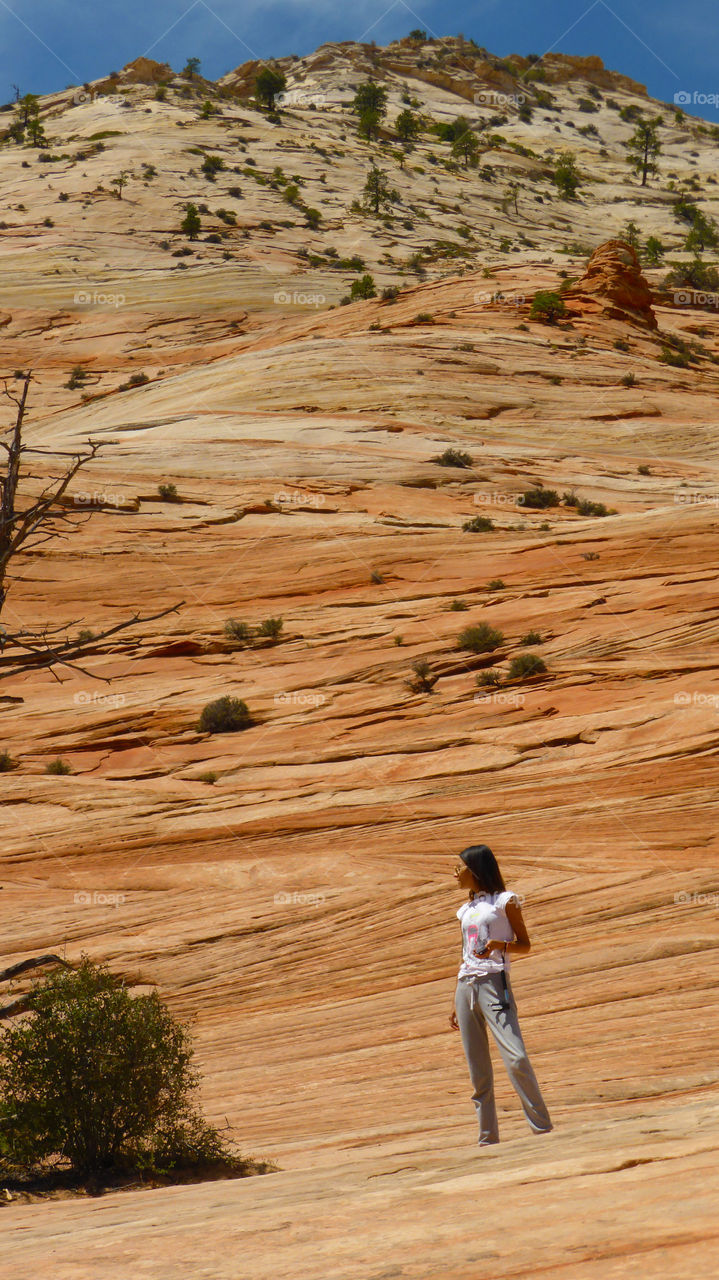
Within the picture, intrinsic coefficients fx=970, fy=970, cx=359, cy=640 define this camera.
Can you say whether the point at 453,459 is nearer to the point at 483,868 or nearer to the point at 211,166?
the point at 483,868

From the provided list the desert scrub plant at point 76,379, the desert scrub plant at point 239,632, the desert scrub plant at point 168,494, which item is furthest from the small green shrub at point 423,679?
the desert scrub plant at point 76,379

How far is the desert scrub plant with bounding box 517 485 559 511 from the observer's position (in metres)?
23.5

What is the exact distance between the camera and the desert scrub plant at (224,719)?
14.4m

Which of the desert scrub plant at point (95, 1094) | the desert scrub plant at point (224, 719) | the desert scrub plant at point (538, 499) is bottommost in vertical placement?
the desert scrub plant at point (95, 1094)

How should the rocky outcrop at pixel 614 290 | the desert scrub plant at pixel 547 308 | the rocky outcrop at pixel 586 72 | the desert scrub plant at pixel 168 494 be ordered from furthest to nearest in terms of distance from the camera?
the rocky outcrop at pixel 586 72 < the rocky outcrop at pixel 614 290 < the desert scrub plant at pixel 547 308 < the desert scrub plant at pixel 168 494

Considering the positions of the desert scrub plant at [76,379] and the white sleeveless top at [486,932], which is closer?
the white sleeveless top at [486,932]

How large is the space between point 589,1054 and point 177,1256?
4.95 m

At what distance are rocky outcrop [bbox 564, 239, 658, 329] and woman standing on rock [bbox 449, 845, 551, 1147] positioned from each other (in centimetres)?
3661

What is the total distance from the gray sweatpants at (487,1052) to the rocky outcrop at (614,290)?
36947 millimetres

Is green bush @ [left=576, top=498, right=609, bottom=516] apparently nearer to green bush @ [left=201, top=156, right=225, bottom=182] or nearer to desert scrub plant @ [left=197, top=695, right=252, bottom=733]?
desert scrub plant @ [left=197, top=695, right=252, bottom=733]

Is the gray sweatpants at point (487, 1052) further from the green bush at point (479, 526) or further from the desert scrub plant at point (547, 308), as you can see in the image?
the desert scrub plant at point (547, 308)

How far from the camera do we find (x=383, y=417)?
28500 mm

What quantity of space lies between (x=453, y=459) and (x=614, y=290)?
18.5 meters

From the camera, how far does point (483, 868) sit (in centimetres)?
571
